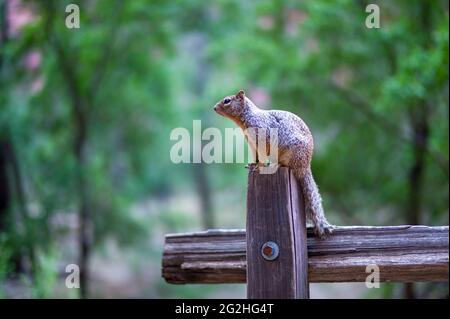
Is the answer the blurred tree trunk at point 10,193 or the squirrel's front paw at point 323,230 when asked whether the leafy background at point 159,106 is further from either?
the squirrel's front paw at point 323,230

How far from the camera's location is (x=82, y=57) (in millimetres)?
8914

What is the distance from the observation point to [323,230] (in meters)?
2.63

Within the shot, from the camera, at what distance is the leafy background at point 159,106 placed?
686 centimetres

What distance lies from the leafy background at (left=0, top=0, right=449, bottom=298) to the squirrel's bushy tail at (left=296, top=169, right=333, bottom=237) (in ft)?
9.69

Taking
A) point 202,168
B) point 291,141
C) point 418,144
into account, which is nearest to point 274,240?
point 291,141

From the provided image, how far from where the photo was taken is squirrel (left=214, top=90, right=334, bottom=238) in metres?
2.69

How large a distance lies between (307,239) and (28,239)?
556 cm

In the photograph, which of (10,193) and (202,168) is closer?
(10,193)

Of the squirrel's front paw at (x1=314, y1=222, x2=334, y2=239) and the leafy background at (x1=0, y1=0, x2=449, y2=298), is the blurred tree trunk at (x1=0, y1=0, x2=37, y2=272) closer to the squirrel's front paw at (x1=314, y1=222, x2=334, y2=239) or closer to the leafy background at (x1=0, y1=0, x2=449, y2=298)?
the leafy background at (x1=0, y1=0, x2=449, y2=298)

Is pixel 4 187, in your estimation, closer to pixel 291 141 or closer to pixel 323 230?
pixel 291 141

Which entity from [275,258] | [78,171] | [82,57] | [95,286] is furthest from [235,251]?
Result: [95,286]

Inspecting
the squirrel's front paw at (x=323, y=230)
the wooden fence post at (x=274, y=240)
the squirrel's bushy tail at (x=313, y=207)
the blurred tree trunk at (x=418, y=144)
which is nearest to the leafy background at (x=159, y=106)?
the blurred tree trunk at (x=418, y=144)

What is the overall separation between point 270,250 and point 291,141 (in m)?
0.60
